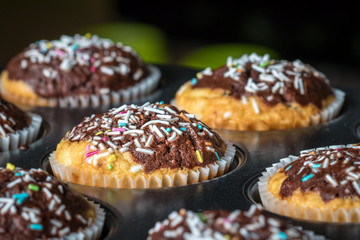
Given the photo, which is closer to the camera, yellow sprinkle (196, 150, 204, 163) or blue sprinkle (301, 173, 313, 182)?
blue sprinkle (301, 173, 313, 182)

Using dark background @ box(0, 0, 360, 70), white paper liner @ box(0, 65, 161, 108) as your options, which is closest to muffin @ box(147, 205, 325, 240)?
white paper liner @ box(0, 65, 161, 108)

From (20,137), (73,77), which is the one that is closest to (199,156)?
(20,137)

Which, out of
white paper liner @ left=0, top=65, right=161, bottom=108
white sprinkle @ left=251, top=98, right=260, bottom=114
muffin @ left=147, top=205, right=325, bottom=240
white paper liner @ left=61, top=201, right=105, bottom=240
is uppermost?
muffin @ left=147, top=205, right=325, bottom=240

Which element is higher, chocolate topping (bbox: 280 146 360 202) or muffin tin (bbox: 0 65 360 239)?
chocolate topping (bbox: 280 146 360 202)

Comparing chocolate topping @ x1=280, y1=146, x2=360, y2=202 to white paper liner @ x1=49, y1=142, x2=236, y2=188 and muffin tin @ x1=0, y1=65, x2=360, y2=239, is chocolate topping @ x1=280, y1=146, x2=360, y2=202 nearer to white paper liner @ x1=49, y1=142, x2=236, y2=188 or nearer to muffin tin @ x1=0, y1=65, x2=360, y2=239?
muffin tin @ x1=0, y1=65, x2=360, y2=239

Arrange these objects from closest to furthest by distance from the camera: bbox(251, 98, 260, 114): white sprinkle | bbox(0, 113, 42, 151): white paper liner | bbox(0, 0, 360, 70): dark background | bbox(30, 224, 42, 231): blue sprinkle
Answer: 1. bbox(30, 224, 42, 231): blue sprinkle
2. bbox(0, 113, 42, 151): white paper liner
3. bbox(251, 98, 260, 114): white sprinkle
4. bbox(0, 0, 360, 70): dark background

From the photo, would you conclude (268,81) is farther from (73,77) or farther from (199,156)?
(73,77)

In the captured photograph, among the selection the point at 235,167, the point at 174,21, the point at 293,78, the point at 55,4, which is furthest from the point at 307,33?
the point at 235,167
